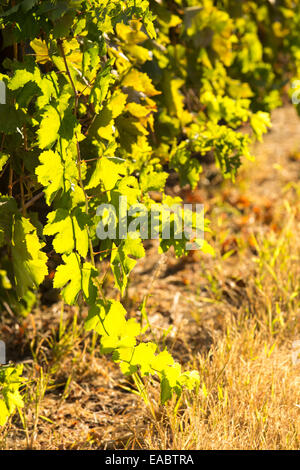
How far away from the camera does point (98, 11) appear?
1530 mm

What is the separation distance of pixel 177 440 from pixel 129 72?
1276mm

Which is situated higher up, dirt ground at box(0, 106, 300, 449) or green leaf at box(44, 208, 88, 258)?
green leaf at box(44, 208, 88, 258)

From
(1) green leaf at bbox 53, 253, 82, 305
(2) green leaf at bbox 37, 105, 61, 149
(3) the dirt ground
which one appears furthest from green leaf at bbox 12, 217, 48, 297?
(3) the dirt ground

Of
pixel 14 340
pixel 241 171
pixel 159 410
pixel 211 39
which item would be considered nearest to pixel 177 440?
pixel 159 410

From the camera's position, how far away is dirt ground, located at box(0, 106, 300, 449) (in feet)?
6.89

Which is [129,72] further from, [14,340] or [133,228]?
[14,340]

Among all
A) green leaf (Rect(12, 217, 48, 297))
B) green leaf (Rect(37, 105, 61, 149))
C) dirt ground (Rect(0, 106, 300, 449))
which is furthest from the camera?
dirt ground (Rect(0, 106, 300, 449))

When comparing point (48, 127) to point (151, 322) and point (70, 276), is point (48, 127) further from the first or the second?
point (151, 322)

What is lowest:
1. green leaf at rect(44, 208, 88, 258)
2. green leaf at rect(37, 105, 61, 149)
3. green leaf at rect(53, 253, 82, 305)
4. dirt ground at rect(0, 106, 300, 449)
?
dirt ground at rect(0, 106, 300, 449)

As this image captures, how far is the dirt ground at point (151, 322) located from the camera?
2.10 metres

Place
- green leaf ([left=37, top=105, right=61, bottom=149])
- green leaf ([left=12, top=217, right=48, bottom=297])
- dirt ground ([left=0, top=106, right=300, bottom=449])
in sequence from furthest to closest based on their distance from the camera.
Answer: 1. dirt ground ([left=0, top=106, right=300, bottom=449])
2. green leaf ([left=12, top=217, right=48, bottom=297])
3. green leaf ([left=37, top=105, right=61, bottom=149])

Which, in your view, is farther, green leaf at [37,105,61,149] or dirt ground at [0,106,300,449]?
dirt ground at [0,106,300,449]

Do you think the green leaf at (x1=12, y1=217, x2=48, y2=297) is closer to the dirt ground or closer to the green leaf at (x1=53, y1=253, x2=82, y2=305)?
the green leaf at (x1=53, y1=253, x2=82, y2=305)

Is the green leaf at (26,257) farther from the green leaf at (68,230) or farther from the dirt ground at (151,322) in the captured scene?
the dirt ground at (151,322)
